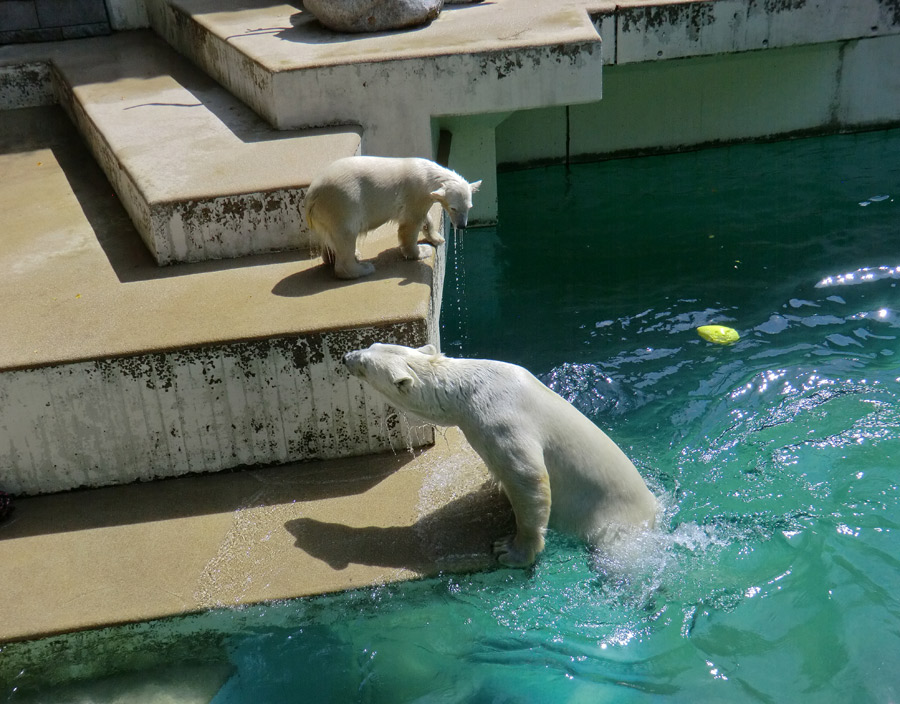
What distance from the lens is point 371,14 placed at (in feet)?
23.8

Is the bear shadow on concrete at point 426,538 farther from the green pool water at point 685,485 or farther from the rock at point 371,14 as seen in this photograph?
the rock at point 371,14

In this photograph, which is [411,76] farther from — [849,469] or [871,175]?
[871,175]

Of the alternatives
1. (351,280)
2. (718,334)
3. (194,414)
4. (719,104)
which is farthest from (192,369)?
(719,104)

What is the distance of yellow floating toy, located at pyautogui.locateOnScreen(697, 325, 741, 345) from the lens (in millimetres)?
6113

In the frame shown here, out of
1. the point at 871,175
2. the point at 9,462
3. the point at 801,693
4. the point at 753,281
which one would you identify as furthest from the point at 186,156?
the point at 871,175

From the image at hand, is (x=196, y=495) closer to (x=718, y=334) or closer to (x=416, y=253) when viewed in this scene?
(x=416, y=253)

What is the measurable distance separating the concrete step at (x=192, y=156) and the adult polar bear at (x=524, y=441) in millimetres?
1774

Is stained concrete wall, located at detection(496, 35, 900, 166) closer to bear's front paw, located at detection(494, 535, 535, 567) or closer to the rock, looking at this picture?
the rock

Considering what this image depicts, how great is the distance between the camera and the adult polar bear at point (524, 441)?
382 centimetres

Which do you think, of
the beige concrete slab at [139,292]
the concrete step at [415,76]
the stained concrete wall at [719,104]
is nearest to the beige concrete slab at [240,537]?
the beige concrete slab at [139,292]

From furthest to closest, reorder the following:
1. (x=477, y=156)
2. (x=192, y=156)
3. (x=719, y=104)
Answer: (x=719, y=104) → (x=477, y=156) → (x=192, y=156)

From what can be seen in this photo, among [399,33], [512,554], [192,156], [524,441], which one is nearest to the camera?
[524,441]

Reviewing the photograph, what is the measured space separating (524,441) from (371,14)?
15.2 feet

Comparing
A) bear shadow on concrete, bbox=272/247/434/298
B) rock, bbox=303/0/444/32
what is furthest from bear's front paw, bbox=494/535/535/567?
rock, bbox=303/0/444/32
